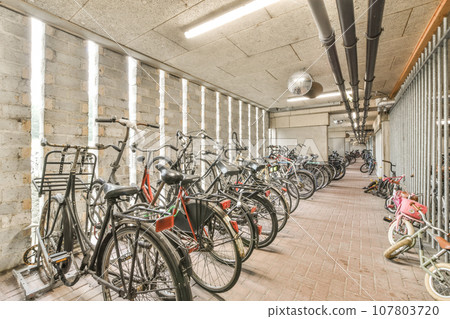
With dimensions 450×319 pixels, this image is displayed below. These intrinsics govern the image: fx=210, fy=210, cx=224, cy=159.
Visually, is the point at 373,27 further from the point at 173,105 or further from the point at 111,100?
the point at 111,100

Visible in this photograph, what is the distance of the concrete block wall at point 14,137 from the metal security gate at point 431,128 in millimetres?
4563

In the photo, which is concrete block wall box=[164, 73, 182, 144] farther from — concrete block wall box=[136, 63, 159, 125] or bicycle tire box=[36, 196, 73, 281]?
bicycle tire box=[36, 196, 73, 281]

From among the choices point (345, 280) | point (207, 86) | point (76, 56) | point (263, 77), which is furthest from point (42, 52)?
point (345, 280)

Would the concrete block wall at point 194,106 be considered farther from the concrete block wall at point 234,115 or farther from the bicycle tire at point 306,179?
the bicycle tire at point 306,179

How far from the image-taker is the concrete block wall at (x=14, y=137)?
7.45 feet

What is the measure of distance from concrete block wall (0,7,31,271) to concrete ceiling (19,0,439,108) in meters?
0.46

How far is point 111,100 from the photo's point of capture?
3277 millimetres

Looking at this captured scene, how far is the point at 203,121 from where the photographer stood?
5.22m

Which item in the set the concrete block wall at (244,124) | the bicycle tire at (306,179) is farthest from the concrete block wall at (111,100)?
the concrete block wall at (244,124)

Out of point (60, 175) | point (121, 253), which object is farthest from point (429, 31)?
point (60, 175)

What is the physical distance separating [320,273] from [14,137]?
11.7ft

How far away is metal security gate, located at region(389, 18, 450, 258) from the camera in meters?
2.26

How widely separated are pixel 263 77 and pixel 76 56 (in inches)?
134

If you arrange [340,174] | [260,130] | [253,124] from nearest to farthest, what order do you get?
[253,124] < [260,130] < [340,174]
